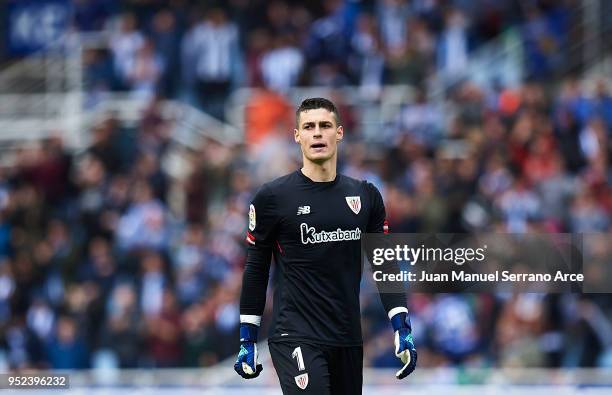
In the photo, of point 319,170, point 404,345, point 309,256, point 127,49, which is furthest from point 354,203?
point 127,49

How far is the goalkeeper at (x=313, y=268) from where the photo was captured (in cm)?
709

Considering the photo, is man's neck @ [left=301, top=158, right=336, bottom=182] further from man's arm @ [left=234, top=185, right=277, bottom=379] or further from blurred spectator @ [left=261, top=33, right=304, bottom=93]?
blurred spectator @ [left=261, top=33, right=304, bottom=93]

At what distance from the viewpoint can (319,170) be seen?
23.7 feet

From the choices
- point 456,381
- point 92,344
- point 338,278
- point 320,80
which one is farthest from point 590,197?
point 338,278

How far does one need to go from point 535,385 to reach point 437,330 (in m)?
2.70

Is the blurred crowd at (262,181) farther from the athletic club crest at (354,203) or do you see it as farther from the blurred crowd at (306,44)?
the athletic club crest at (354,203)

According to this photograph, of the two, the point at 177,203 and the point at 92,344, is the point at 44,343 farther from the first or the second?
the point at 177,203

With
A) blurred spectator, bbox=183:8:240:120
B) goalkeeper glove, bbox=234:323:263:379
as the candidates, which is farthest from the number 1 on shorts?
blurred spectator, bbox=183:8:240:120

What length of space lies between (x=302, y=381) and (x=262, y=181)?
30.6 feet

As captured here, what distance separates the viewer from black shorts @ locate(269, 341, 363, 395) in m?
6.95

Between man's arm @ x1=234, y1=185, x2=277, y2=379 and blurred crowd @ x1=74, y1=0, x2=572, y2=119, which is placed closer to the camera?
man's arm @ x1=234, y1=185, x2=277, y2=379

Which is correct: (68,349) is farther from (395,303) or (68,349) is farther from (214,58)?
(395,303)

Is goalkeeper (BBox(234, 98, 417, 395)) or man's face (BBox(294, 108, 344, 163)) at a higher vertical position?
man's face (BBox(294, 108, 344, 163))

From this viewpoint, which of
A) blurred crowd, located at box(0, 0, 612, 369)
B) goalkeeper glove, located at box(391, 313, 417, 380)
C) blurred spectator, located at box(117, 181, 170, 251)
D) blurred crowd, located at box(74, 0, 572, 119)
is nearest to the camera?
goalkeeper glove, located at box(391, 313, 417, 380)
